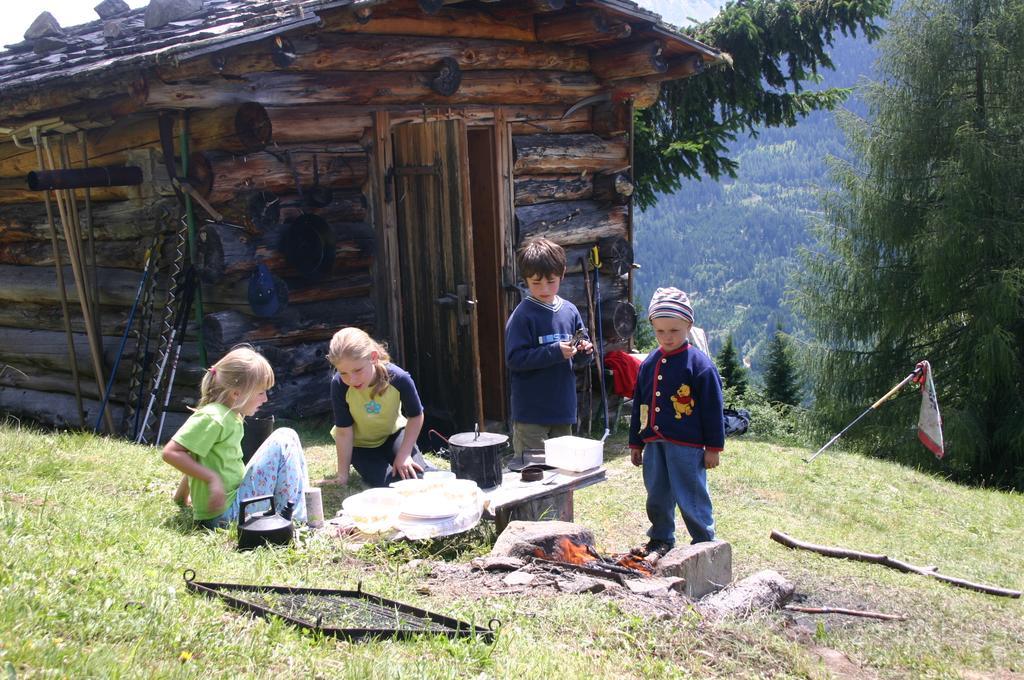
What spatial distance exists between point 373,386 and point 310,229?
265 centimetres

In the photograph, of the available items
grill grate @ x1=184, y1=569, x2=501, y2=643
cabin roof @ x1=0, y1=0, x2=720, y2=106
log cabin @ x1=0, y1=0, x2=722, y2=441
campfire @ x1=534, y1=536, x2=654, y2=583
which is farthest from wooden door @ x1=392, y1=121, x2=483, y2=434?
grill grate @ x1=184, y1=569, x2=501, y2=643

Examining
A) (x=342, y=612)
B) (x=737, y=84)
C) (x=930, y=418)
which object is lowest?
(x=930, y=418)

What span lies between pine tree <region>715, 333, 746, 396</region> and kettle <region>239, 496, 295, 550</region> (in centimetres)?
2387

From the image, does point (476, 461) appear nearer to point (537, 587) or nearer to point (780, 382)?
point (537, 587)

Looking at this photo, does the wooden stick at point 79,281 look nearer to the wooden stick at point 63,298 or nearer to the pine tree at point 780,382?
the wooden stick at point 63,298

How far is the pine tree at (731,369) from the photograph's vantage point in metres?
27.6

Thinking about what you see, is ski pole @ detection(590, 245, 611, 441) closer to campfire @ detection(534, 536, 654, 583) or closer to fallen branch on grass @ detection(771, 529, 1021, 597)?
fallen branch on grass @ detection(771, 529, 1021, 597)

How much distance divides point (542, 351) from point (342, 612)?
280cm

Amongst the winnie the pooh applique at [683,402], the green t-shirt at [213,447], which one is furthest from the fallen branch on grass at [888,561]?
the green t-shirt at [213,447]

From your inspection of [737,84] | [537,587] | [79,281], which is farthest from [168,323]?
[737,84]

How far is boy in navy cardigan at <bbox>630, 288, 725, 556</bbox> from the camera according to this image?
5191 mm

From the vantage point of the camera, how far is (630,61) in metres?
9.62

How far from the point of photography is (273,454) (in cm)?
483

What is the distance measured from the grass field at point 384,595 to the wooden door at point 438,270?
1.75 m
